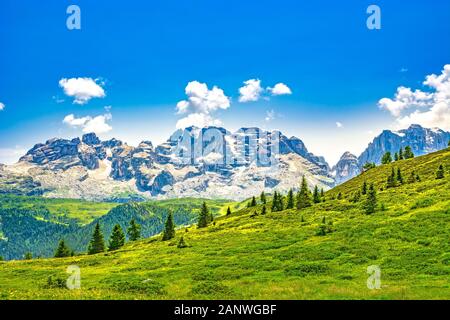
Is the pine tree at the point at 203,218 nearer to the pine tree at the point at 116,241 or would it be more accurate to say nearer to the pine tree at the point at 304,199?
the pine tree at the point at 116,241

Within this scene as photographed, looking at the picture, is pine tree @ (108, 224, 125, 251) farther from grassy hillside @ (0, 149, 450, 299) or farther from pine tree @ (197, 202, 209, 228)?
grassy hillside @ (0, 149, 450, 299)

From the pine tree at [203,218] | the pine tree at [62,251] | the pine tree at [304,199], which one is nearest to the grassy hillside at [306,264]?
the pine tree at [304,199]

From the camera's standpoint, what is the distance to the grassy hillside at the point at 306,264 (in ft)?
88.0

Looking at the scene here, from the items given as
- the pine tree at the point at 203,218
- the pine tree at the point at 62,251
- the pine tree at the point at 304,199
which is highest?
the pine tree at the point at 304,199

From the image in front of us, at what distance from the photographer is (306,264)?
37.3 metres

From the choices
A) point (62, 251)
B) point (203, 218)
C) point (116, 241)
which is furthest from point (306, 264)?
point (62, 251)

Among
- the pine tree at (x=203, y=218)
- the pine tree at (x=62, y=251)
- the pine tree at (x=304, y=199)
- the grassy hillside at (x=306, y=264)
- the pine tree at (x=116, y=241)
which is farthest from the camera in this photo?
the pine tree at (x=203, y=218)

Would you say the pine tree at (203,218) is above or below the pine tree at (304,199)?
Answer: below

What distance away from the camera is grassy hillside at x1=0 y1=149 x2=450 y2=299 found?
26.8 m

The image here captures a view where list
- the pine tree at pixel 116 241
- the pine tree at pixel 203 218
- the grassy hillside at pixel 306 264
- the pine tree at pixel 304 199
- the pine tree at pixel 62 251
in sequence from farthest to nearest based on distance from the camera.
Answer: the pine tree at pixel 203 218
the pine tree at pixel 116 241
the pine tree at pixel 62 251
the pine tree at pixel 304 199
the grassy hillside at pixel 306 264
